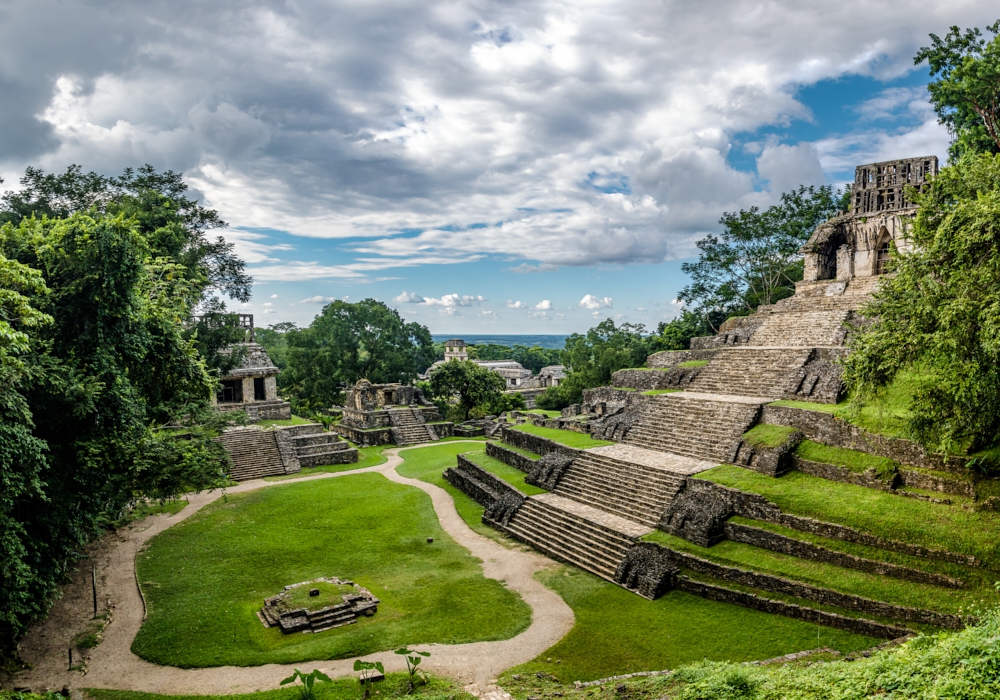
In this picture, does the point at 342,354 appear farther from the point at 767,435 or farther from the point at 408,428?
the point at 767,435

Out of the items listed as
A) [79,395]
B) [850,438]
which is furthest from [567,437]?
[79,395]

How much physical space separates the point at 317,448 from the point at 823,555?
74.6ft

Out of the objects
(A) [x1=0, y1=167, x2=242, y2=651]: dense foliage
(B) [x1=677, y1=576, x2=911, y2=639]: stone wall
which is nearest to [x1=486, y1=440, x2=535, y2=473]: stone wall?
(B) [x1=677, y1=576, x2=911, y2=639]: stone wall

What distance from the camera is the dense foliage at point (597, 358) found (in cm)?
3647

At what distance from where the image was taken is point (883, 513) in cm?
1216

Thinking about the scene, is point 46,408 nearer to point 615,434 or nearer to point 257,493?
point 257,493

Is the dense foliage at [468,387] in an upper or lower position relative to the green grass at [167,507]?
upper

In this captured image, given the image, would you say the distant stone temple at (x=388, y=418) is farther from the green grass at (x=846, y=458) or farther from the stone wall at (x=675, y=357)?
the green grass at (x=846, y=458)

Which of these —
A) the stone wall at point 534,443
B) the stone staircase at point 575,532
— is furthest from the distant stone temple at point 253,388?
the stone staircase at point 575,532

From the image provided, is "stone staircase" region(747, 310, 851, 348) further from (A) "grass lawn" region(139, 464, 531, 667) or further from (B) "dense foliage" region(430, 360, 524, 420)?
(B) "dense foliage" region(430, 360, 524, 420)

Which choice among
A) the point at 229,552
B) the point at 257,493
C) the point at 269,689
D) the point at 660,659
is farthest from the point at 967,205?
the point at 257,493

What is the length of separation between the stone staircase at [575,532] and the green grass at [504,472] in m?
0.93

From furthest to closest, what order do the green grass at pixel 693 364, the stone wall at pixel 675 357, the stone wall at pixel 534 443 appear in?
1. the stone wall at pixel 675 357
2. the green grass at pixel 693 364
3. the stone wall at pixel 534 443

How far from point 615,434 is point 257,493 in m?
14.2
